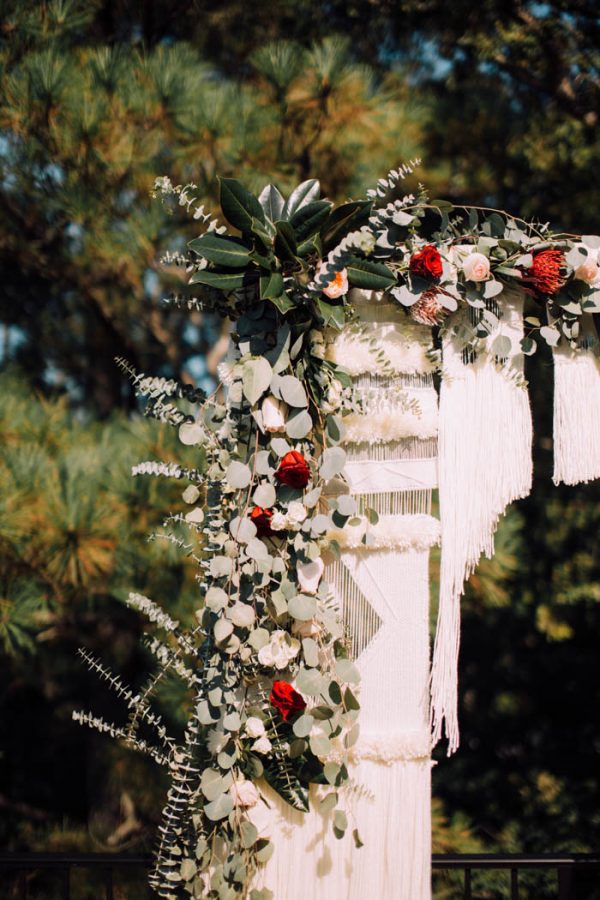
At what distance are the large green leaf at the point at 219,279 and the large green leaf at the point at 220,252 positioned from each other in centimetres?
2

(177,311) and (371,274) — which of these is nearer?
(371,274)

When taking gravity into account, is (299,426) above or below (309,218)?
below

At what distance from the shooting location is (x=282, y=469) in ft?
3.34

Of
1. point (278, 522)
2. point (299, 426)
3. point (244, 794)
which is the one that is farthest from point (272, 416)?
point (244, 794)

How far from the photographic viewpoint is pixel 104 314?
308cm

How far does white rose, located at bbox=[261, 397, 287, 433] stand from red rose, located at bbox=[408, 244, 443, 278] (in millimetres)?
265

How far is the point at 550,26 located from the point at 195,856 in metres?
3.15

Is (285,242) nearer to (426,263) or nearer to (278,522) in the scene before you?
A: (426,263)

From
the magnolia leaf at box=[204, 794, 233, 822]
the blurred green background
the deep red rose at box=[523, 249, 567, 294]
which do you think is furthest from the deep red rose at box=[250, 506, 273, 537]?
the blurred green background

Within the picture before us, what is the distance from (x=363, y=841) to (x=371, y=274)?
2.52ft

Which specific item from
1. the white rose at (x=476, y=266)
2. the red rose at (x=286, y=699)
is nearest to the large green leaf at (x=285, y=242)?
the white rose at (x=476, y=266)

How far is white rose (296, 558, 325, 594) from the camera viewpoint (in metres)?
1.03

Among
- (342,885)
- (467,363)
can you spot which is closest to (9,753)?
(342,885)

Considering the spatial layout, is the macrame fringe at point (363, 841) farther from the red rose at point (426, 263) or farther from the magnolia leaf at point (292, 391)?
the red rose at point (426, 263)
